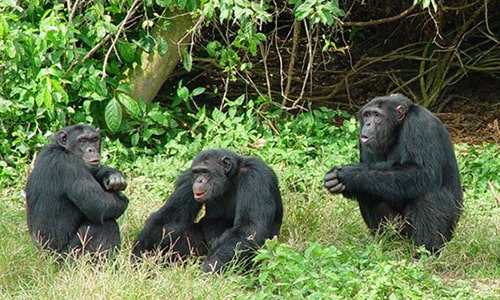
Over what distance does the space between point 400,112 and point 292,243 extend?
1314 mm

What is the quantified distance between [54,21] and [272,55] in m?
5.15

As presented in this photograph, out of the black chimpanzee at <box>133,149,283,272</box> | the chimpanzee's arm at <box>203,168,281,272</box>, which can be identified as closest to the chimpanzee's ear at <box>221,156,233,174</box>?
the black chimpanzee at <box>133,149,283,272</box>

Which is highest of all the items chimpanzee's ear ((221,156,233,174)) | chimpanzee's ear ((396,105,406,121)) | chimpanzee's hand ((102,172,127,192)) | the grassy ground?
chimpanzee's ear ((396,105,406,121))

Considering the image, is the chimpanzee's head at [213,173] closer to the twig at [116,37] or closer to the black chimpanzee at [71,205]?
the black chimpanzee at [71,205]

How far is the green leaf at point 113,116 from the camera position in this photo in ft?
30.9

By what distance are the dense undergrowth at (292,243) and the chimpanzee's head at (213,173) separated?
0.55 meters

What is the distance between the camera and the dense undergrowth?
612 centimetres

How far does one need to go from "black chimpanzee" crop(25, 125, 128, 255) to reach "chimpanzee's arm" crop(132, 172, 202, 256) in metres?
0.28

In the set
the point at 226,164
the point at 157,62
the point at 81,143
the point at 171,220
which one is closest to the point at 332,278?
the point at 226,164

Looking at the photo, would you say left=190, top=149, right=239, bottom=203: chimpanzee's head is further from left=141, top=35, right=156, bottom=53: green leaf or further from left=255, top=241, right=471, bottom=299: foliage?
left=141, top=35, right=156, bottom=53: green leaf

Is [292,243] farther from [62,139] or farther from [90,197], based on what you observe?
[62,139]

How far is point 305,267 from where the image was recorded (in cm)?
631

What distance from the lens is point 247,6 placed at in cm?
746

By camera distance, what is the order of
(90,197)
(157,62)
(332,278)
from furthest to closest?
(157,62) → (90,197) → (332,278)
